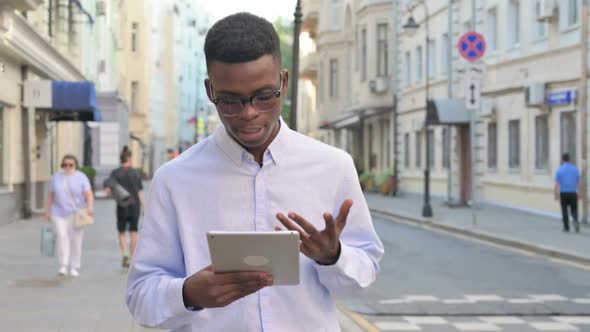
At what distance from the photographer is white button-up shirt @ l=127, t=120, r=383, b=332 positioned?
2.80 meters

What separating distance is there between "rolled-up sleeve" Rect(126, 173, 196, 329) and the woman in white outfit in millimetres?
11429

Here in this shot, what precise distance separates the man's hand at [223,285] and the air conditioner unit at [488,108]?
30.0 metres

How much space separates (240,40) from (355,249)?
651 millimetres

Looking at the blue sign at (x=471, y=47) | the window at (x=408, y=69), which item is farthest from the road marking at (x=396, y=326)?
the window at (x=408, y=69)

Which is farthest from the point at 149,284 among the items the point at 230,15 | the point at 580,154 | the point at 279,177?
the point at 580,154

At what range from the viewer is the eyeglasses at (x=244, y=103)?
107 inches

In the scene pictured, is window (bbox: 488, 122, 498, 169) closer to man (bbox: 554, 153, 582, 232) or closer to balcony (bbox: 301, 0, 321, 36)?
man (bbox: 554, 153, 582, 232)

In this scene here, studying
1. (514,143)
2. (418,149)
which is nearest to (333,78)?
(418,149)

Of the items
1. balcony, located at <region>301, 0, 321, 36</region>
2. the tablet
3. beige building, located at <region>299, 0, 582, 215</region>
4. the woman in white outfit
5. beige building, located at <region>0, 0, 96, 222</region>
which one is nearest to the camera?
the tablet

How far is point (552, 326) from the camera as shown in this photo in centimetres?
967

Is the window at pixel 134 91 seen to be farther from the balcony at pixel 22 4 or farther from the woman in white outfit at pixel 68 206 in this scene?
the woman in white outfit at pixel 68 206

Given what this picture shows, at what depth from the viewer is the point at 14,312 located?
1023 centimetres

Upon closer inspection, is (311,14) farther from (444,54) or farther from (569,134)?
(569,134)

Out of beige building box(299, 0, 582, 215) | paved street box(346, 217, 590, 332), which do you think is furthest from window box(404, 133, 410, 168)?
paved street box(346, 217, 590, 332)
